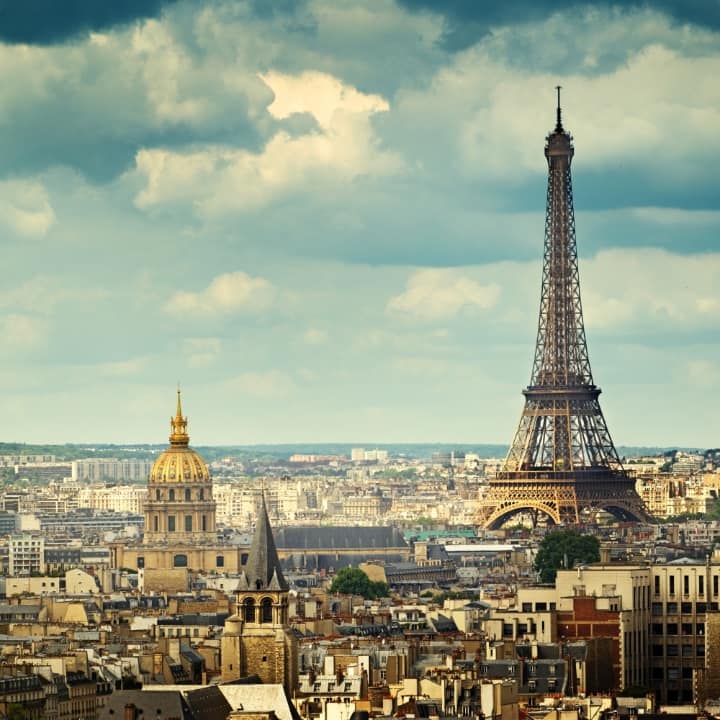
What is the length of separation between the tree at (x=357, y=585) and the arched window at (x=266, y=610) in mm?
58513

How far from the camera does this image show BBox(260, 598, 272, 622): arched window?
94.8m

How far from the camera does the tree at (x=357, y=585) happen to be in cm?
15675

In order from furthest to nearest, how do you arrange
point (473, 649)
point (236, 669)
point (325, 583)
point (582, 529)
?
point (582, 529) < point (325, 583) < point (473, 649) < point (236, 669)

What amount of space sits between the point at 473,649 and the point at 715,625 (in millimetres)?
7138

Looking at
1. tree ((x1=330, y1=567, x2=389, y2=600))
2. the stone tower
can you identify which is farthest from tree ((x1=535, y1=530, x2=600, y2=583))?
the stone tower

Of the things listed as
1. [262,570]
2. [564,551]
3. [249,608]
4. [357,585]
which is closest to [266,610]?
[249,608]

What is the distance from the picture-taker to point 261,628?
94.3 m

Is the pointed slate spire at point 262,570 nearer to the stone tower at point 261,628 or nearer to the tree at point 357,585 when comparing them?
the stone tower at point 261,628

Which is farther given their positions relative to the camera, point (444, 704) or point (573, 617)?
point (573, 617)

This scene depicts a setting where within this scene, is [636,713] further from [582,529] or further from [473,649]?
[582,529]

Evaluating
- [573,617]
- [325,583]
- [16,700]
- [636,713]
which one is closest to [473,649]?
[573,617]

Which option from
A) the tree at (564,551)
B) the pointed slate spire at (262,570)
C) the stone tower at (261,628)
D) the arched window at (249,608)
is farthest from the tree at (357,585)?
the arched window at (249,608)

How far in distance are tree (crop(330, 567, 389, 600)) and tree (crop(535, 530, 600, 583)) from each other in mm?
6475

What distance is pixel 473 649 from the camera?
101 m
